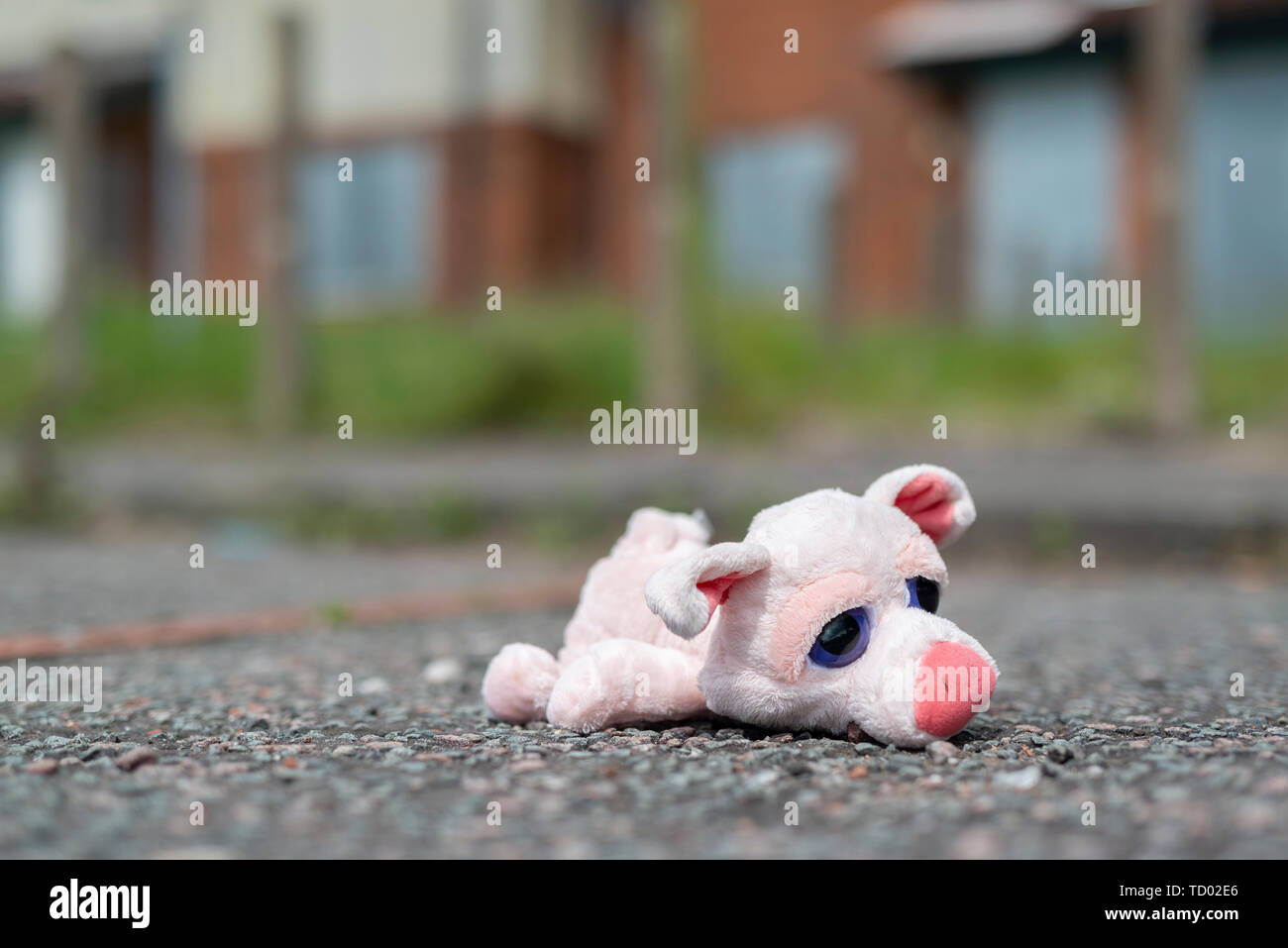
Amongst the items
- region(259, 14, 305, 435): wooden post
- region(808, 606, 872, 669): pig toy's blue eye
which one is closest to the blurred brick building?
region(259, 14, 305, 435): wooden post

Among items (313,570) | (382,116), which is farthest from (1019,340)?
(382,116)

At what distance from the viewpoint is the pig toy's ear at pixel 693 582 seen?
1.72 meters

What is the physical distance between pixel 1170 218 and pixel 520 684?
4.50m

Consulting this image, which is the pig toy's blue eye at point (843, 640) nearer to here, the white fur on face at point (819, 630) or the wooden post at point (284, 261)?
the white fur on face at point (819, 630)

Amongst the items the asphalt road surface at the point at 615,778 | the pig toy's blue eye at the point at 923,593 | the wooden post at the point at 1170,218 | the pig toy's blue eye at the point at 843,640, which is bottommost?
the asphalt road surface at the point at 615,778

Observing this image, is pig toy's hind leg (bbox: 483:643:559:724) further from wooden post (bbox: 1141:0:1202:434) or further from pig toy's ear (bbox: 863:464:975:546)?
wooden post (bbox: 1141:0:1202:434)

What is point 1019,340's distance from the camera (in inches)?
296

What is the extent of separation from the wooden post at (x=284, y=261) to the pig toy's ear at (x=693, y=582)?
17.4ft

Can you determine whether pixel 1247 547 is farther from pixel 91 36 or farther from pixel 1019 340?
pixel 91 36

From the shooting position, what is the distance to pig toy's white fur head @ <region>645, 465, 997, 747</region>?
1771 millimetres

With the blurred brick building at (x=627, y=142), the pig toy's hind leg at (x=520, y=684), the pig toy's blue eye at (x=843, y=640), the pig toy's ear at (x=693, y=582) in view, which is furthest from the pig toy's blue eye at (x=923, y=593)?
the blurred brick building at (x=627, y=142)

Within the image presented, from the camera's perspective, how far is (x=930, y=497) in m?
2.11
